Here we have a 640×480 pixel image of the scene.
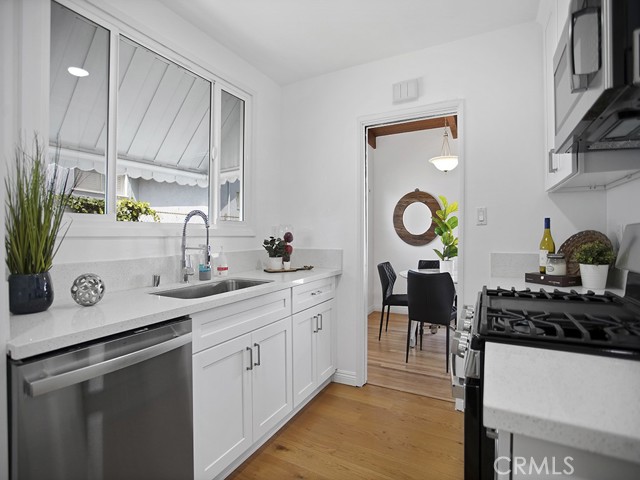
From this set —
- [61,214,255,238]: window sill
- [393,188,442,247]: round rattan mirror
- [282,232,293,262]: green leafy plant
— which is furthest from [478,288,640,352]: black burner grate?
[393,188,442,247]: round rattan mirror

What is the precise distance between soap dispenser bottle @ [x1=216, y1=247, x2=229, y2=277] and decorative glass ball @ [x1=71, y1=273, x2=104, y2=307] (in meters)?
1.00

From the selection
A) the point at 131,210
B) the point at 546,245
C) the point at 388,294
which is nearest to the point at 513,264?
the point at 546,245

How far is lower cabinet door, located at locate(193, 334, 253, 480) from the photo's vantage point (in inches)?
61.2

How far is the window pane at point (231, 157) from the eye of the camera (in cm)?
274

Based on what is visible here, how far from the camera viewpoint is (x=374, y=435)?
2.15 m

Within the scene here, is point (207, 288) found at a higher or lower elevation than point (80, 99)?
lower

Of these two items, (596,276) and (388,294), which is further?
(388,294)

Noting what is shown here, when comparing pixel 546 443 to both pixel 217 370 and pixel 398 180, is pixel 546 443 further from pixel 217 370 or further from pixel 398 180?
pixel 398 180

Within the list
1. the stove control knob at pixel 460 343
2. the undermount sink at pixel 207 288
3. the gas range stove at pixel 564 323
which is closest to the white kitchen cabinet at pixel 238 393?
the undermount sink at pixel 207 288

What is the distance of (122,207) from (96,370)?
44.2 inches

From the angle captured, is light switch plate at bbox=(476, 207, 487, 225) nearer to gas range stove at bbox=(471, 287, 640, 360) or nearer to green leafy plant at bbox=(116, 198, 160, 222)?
gas range stove at bbox=(471, 287, 640, 360)

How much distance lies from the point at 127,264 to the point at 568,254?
2.58 metres

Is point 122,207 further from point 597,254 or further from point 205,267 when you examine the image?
point 597,254

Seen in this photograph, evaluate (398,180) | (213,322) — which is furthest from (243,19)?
(398,180)
